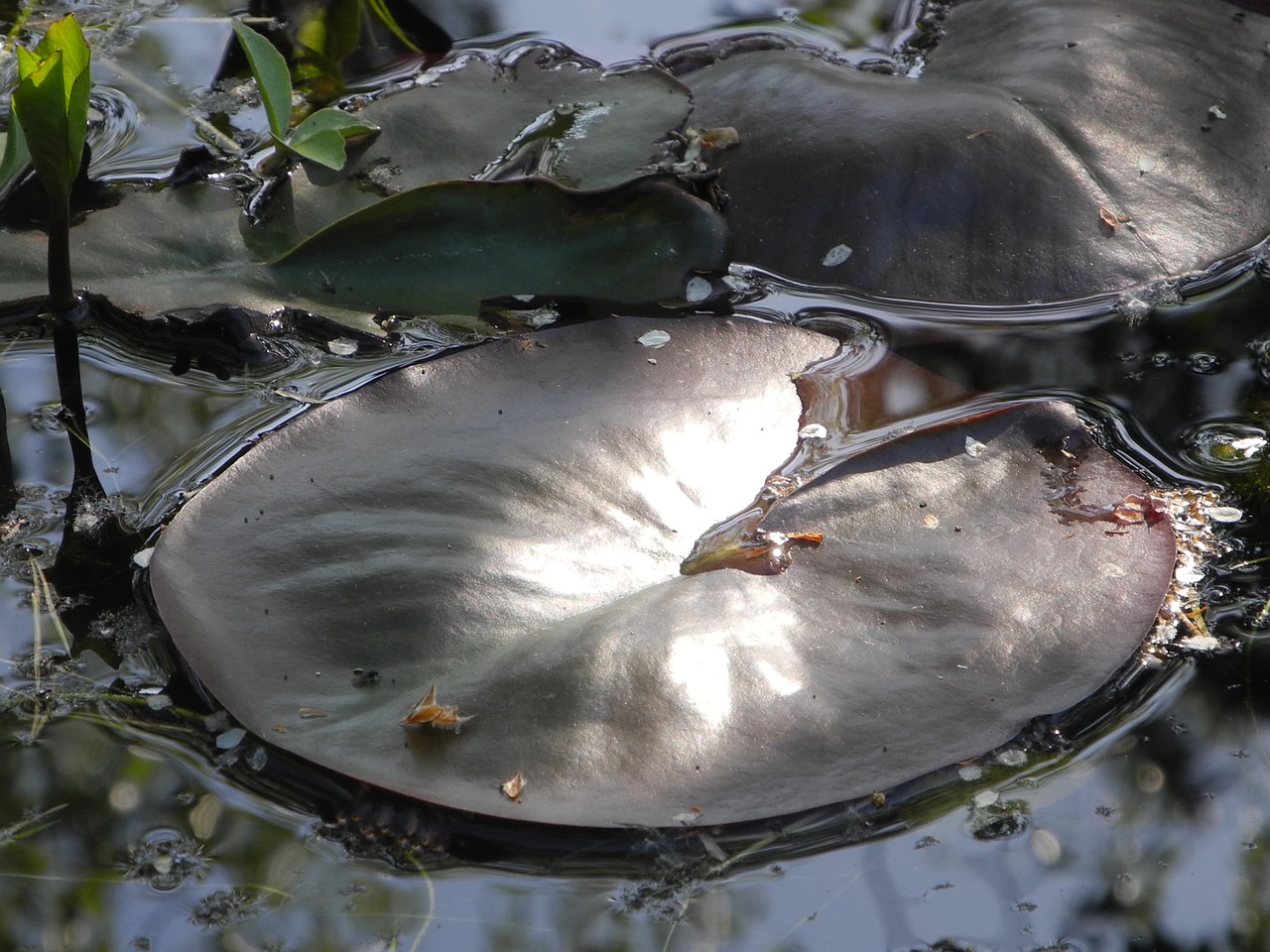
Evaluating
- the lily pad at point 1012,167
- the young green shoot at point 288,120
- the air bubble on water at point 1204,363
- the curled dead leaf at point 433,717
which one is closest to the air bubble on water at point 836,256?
the lily pad at point 1012,167

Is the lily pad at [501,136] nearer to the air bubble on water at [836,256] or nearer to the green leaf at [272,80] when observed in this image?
the green leaf at [272,80]

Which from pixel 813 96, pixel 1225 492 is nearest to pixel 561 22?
pixel 813 96

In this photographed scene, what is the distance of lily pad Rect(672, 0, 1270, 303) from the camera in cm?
184

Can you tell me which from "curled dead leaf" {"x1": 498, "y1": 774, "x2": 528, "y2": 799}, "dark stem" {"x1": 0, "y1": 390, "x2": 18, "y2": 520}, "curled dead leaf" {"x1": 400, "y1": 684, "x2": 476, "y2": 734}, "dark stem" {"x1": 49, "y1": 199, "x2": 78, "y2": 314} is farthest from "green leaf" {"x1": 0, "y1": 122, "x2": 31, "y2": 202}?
"curled dead leaf" {"x1": 498, "y1": 774, "x2": 528, "y2": 799}

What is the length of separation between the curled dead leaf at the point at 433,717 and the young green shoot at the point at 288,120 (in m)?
1.07

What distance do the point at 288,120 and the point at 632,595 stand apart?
1084 millimetres

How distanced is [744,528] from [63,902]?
0.82m

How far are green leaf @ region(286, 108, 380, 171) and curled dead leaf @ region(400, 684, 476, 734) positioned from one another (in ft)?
3.50

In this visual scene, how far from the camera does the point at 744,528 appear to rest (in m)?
1.40

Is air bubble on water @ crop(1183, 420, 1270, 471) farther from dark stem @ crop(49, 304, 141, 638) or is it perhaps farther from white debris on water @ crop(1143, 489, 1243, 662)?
dark stem @ crop(49, 304, 141, 638)

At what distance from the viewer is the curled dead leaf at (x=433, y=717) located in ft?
3.96

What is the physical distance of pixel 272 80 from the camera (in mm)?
1911

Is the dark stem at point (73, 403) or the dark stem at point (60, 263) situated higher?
the dark stem at point (60, 263)

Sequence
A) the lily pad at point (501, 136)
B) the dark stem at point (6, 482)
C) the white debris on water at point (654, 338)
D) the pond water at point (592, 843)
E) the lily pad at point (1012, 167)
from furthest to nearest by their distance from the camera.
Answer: the lily pad at point (501, 136)
the lily pad at point (1012, 167)
the white debris on water at point (654, 338)
the dark stem at point (6, 482)
the pond water at point (592, 843)
